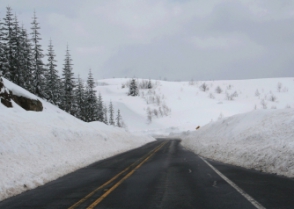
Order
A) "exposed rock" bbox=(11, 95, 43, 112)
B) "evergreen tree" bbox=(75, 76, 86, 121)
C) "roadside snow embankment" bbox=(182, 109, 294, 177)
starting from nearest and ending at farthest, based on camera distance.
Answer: "roadside snow embankment" bbox=(182, 109, 294, 177) → "exposed rock" bbox=(11, 95, 43, 112) → "evergreen tree" bbox=(75, 76, 86, 121)

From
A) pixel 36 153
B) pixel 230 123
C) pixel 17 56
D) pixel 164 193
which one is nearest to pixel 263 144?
pixel 164 193

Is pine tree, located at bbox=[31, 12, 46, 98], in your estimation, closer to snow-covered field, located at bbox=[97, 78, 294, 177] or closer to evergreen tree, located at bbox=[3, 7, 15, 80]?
evergreen tree, located at bbox=[3, 7, 15, 80]

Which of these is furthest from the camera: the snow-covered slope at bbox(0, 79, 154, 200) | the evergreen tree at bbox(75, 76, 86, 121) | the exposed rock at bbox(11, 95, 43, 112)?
the evergreen tree at bbox(75, 76, 86, 121)

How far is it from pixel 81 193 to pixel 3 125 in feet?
27.1

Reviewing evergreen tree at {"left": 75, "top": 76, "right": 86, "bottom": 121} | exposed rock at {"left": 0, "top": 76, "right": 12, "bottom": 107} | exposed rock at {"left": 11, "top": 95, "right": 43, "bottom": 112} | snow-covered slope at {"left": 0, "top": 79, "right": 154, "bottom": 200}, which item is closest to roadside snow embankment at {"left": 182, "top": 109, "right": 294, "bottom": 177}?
snow-covered slope at {"left": 0, "top": 79, "right": 154, "bottom": 200}

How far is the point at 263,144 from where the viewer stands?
15.4m

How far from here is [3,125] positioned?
1459 centimetres

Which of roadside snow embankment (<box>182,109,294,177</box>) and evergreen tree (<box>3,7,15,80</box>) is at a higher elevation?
evergreen tree (<box>3,7,15,80</box>)

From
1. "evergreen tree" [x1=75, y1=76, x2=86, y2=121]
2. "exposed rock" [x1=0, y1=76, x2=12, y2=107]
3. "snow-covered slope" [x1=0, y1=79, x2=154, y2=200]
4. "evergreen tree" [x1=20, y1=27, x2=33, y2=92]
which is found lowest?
"snow-covered slope" [x1=0, y1=79, x2=154, y2=200]

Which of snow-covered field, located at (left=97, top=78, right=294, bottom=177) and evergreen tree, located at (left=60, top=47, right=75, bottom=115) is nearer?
snow-covered field, located at (left=97, top=78, right=294, bottom=177)

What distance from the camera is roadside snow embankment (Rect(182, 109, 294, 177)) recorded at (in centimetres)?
1206

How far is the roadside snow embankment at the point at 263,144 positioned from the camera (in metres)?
12.1

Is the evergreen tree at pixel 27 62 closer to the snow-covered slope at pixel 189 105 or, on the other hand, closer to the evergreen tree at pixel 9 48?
the evergreen tree at pixel 9 48

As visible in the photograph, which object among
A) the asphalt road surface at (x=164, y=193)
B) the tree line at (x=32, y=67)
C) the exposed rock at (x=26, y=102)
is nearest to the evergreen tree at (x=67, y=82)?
the tree line at (x=32, y=67)
